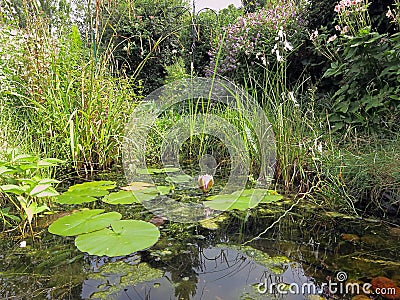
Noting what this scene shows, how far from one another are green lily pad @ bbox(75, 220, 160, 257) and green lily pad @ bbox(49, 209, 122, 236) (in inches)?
1.5

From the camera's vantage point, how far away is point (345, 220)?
1342 millimetres

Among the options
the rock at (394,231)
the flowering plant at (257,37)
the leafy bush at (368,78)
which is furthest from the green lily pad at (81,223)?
the flowering plant at (257,37)

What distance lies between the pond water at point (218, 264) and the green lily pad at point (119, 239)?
1.6 inches

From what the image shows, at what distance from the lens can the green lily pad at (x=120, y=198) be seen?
1.54m

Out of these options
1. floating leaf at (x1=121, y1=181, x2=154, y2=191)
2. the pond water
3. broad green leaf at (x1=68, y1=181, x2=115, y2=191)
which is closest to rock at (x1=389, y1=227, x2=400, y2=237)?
the pond water

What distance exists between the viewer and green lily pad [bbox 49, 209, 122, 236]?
1.14 m

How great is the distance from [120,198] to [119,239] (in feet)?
1.82

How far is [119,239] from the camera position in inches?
41.3

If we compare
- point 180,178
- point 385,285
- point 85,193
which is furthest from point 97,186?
point 385,285

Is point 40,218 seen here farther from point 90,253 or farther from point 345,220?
point 345,220

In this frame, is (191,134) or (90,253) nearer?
(90,253)

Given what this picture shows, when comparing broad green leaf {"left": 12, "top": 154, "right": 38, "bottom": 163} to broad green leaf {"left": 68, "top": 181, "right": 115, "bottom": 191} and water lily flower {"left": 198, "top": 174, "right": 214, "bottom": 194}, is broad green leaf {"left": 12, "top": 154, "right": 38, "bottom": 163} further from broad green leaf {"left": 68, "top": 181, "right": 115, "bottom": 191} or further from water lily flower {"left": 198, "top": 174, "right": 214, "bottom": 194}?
water lily flower {"left": 198, "top": 174, "right": 214, "bottom": 194}

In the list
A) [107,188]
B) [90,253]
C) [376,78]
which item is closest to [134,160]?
[107,188]

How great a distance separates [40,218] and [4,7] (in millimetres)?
1885
